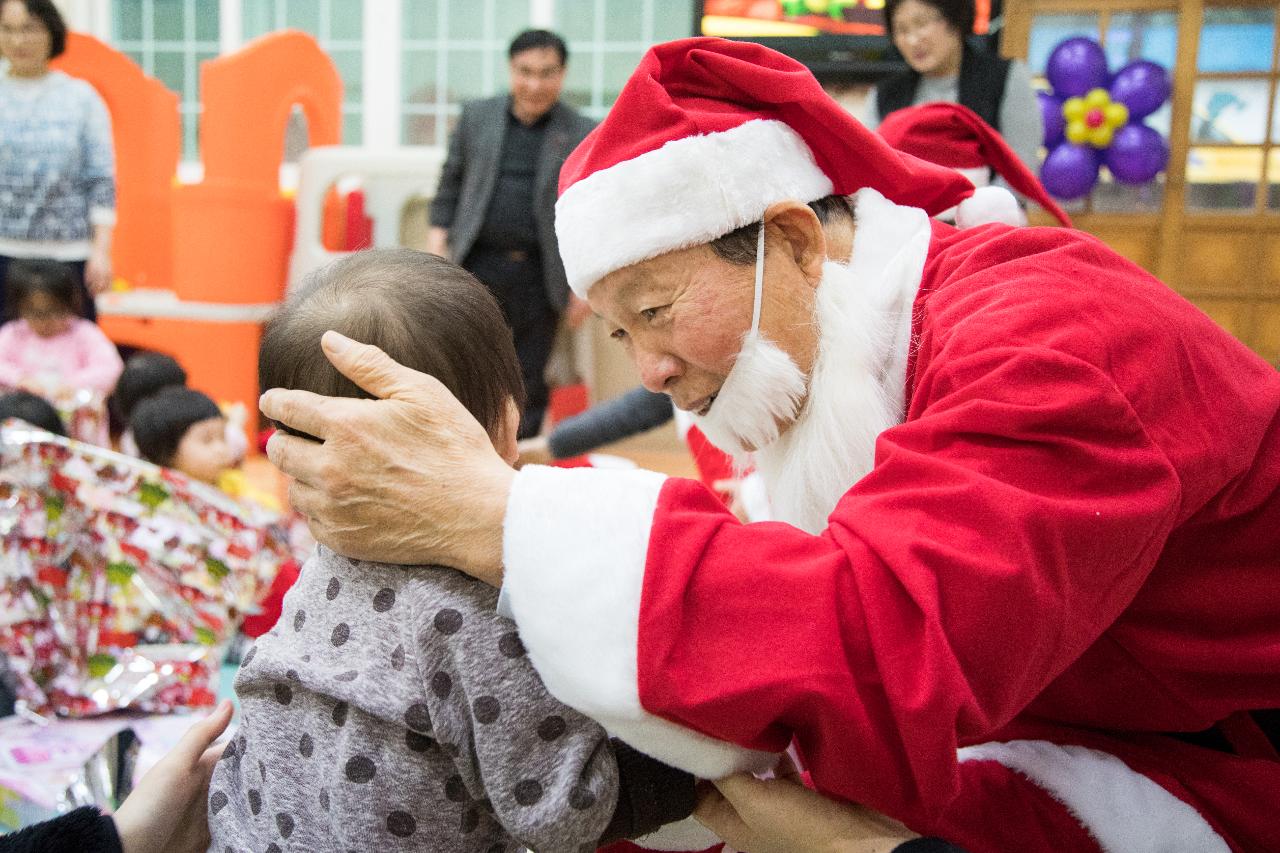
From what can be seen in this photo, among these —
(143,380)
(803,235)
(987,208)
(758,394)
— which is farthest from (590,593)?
(143,380)

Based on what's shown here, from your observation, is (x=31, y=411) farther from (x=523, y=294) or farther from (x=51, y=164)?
(x=523, y=294)

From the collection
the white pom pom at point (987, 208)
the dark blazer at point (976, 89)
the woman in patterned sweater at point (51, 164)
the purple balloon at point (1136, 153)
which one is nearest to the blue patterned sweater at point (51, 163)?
the woman in patterned sweater at point (51, 164)

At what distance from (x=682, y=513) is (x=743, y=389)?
36cm

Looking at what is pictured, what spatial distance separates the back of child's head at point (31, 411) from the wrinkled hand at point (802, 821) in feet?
8.44

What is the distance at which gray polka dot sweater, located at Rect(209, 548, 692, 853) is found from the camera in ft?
3.15

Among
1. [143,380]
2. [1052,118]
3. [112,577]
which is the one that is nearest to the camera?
[112,577]

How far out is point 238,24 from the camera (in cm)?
765

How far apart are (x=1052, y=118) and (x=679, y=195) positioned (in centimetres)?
516

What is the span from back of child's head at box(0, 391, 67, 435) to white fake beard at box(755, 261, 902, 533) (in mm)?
2417

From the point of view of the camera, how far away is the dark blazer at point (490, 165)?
4.54m

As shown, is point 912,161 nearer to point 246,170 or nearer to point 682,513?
point 682,513

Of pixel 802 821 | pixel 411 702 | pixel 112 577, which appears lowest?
pixel 112 577

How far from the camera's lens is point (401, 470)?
3.21ft

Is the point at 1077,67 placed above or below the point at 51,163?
above
